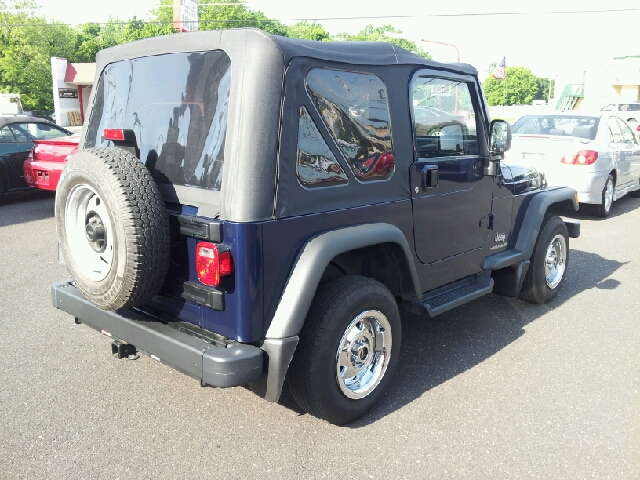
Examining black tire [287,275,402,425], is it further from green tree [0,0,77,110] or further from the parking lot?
green tree [0,0,77,110]

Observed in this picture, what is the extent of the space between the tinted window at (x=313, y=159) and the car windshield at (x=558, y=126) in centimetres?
748

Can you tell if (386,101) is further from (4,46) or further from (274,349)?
(4,46)

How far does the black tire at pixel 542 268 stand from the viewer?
16.5ft

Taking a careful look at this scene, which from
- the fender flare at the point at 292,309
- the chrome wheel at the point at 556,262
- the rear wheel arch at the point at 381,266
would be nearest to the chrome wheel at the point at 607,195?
the chrome wheel at the point at 556,262

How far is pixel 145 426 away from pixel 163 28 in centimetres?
6784

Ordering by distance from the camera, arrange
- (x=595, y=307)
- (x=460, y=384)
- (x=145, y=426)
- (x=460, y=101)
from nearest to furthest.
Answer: (x=145, y=426), (x=460, y=384), (x=460, y=101), (x=595, y=307)

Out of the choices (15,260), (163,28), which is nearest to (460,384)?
(15,260)

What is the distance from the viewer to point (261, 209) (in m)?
2.73

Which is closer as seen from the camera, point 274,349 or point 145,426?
point 274,349

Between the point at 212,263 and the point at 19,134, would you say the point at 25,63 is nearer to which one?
the point at 19,134

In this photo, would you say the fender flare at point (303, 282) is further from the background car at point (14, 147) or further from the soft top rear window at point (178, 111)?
the background car at point (14, 147)

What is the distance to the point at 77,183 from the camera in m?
2.99

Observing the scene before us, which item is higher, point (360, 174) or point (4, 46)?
point (4, 46)

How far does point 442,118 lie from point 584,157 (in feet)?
18.8
